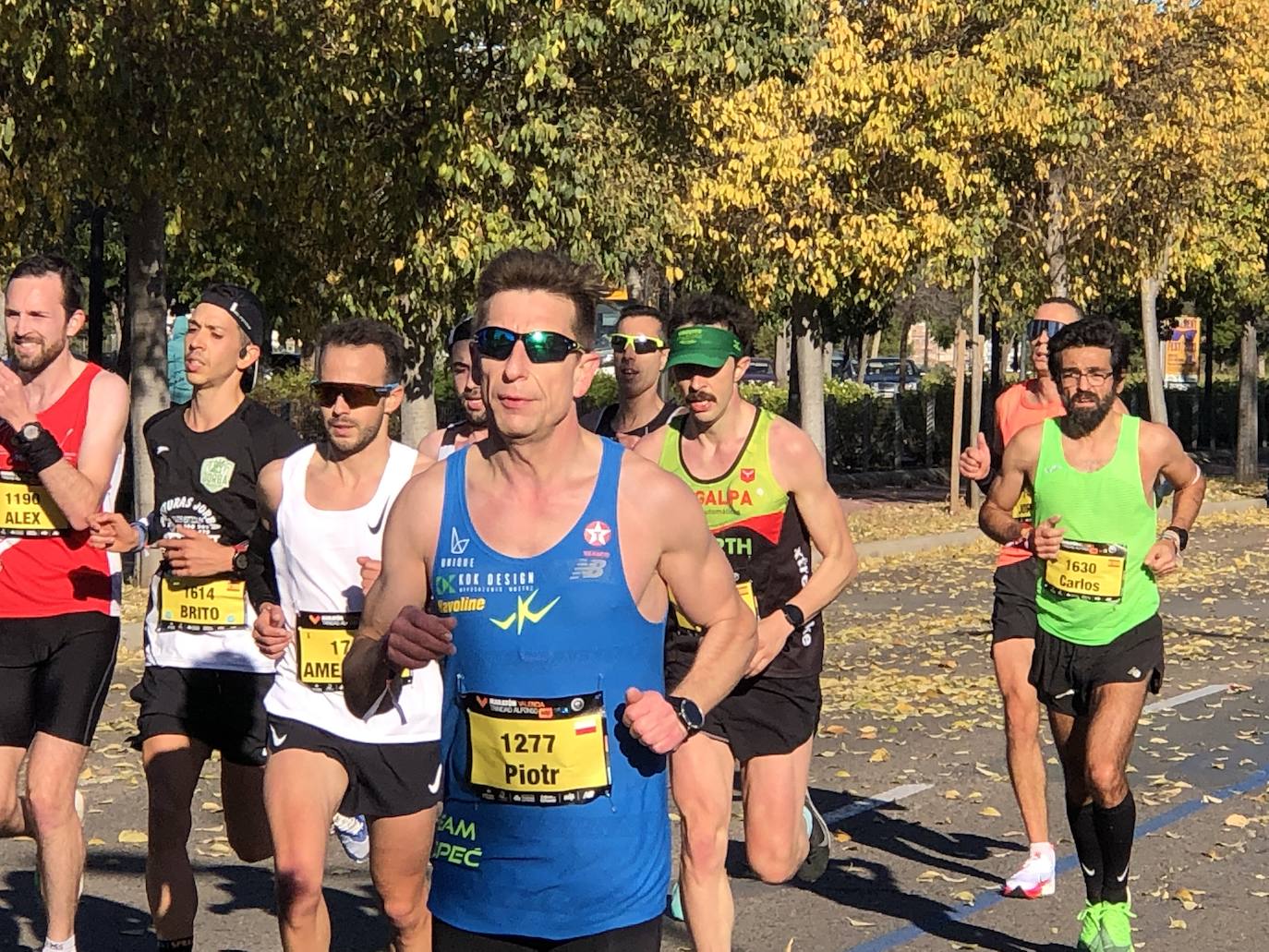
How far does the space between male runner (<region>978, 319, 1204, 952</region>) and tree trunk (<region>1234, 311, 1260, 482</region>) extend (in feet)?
89.0

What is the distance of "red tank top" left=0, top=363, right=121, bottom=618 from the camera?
588 cm

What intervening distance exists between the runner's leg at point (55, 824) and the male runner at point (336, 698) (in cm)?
80

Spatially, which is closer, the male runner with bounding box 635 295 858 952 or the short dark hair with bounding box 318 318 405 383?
the short dark hair with bounding box 318 318 405 383

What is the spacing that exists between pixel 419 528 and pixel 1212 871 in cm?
484

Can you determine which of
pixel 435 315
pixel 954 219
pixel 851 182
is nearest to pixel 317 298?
pixel 435 315

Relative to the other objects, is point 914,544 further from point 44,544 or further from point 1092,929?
point 44,544

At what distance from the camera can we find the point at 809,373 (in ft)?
78.4

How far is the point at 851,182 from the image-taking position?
863 inches

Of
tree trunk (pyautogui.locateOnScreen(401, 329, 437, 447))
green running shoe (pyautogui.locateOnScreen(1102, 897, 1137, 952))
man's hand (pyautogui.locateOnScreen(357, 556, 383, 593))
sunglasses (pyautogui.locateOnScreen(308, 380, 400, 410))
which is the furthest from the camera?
tree trunk (pyautogui.locateOnScreen(401, 329, 437, 447))

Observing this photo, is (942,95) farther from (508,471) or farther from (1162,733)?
(508,471)

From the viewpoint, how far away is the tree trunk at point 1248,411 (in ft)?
108

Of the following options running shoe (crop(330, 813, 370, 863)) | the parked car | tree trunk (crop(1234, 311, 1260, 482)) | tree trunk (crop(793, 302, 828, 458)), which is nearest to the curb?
tree trunk (crop(793, 302, 828, 458))

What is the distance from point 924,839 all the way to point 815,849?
3.75 feet

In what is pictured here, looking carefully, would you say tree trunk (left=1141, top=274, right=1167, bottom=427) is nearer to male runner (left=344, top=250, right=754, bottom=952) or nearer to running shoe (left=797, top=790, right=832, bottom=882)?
running shoe (left=797, top=790, right=832, bottom=882)
